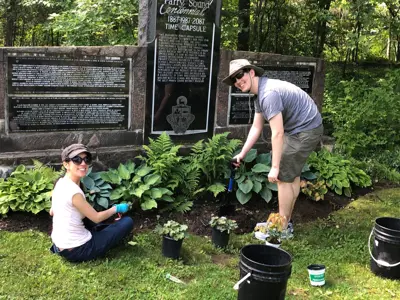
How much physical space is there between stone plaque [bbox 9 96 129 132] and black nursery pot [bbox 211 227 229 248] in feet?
6.47

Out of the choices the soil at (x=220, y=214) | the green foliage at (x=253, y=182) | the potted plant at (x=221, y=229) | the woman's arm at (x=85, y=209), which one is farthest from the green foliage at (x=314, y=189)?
the woman's arm at (x=85, y=209)

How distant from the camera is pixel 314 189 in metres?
6.19

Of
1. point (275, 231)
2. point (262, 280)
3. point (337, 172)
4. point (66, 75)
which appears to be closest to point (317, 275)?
point (275, 231)

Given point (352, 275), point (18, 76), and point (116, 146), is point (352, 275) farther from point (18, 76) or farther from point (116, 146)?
point (18, 76)

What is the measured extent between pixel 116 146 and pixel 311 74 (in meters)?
3.21

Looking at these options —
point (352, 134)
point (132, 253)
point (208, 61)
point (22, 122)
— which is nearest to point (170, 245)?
point (132, 253)

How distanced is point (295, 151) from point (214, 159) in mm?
1252

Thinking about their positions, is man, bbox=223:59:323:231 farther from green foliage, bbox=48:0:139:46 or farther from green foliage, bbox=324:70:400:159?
green foliage, bbox=48:0:139:46

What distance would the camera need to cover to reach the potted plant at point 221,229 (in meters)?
4.64

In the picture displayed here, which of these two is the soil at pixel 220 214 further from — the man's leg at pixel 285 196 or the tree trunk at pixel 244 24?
the tree trunk at pixel 244 24

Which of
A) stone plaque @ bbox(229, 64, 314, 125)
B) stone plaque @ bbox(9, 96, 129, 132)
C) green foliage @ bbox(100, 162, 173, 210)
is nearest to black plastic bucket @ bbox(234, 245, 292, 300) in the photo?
green foliage @ bbox(100, 162, 173, 210)

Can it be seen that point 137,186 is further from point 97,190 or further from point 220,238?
point 220,238

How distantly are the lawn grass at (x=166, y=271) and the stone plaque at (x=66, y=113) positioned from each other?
1363 mm

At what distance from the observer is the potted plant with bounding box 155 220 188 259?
4277 mm
